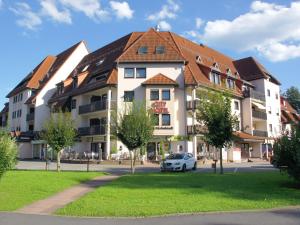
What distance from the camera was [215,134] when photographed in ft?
85.7

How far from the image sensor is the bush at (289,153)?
16.7m

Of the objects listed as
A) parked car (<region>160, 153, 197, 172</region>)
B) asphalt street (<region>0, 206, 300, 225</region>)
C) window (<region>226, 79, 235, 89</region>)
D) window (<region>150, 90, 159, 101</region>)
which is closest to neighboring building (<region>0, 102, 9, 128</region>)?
window (<region>150, 90, 159, 101</region>)

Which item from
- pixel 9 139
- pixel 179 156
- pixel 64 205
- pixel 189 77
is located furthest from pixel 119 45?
pixel 64 205

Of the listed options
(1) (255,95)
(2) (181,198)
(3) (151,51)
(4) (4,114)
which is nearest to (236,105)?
(1) (255,95)

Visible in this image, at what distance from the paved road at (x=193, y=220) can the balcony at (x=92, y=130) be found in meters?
33.1

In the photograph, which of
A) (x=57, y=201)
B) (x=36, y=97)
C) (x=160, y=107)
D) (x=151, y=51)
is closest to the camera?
(x=57, y=201)

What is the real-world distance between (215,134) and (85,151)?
26.2 metres

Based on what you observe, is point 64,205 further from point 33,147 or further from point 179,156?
point 33,147

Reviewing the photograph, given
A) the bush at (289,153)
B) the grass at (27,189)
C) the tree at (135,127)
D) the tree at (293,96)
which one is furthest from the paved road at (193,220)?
the tree at (293,96)

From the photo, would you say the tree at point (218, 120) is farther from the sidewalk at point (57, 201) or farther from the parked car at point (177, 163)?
the sidewalk at point (57, 201)

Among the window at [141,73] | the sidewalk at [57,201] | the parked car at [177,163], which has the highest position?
the window at [141,73]

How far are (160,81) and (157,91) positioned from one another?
47.8 inches

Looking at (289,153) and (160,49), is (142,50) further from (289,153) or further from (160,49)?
(289,153)

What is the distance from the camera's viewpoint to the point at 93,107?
46.3 meters
